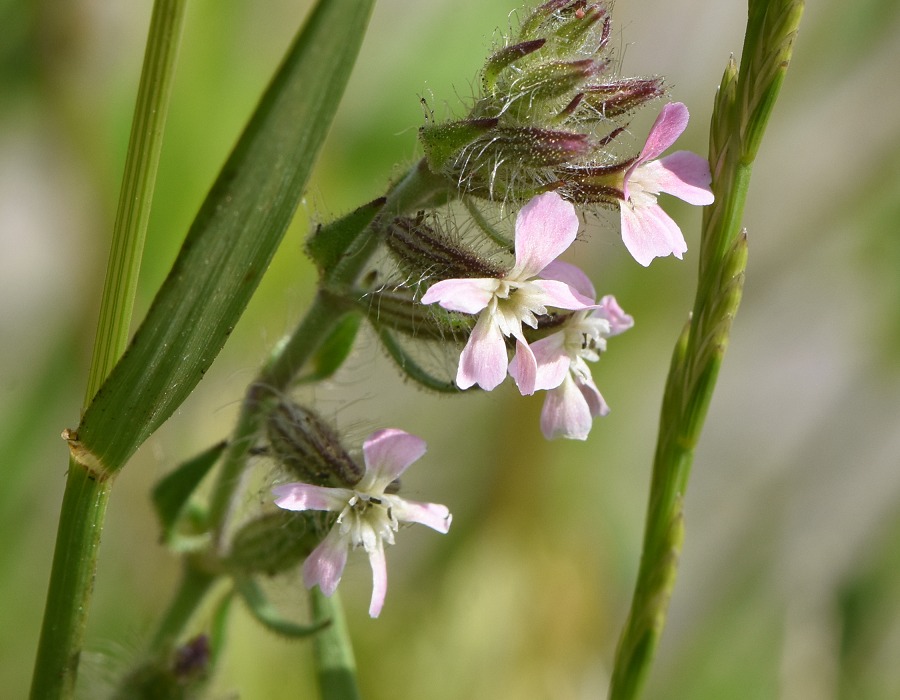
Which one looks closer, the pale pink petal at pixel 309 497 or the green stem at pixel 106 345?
the green stem at pixel 106 345

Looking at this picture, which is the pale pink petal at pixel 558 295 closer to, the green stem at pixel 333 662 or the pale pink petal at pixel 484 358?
the pale pink petal at pixel 484 358

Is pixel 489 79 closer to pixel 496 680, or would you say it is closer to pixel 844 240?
pixel 496 680

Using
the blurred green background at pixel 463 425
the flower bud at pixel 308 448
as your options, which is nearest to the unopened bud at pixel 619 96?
the flower bud at pixel 308 448

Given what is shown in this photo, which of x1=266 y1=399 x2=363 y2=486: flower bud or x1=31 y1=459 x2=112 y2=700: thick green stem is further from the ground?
x1=266 y1=399 x2=363 y2=486: flower bud

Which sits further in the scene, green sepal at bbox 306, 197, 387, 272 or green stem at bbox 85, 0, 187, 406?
green sepal at bbox 306, 197, 387, 272

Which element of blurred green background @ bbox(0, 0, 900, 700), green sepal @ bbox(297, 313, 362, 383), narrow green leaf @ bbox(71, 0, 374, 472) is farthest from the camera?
blurred green background @ bbox(0, 0, 900, 700)

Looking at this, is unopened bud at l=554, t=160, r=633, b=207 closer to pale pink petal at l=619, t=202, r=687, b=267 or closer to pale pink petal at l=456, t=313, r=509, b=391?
pale pink petal at l=619, t=202, r=687, b=267

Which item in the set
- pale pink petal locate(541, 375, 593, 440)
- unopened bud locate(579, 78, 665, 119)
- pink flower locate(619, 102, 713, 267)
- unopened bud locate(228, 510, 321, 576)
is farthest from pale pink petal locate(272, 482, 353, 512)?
unopened bud locate(579, 78, 665, 119)


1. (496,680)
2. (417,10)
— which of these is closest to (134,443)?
(496,680)
